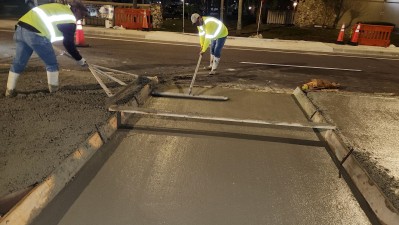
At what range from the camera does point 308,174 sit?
3.52 m

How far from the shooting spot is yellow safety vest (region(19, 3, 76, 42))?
14.6 ft

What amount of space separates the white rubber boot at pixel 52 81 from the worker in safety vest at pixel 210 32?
2472mm

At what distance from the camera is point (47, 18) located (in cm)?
446

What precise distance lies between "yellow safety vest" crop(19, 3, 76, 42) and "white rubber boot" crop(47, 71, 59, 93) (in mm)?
636

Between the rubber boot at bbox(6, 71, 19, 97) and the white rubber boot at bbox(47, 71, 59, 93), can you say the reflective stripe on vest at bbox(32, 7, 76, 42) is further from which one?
the rubber boot at bbox(6, 71, 19, 97)

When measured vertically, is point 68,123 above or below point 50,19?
below

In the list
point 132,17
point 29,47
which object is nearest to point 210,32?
point 29,47

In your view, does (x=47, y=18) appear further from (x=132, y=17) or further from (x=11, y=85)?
(x=132, y=17)

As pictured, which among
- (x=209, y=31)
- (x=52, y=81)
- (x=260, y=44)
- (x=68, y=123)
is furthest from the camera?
(x=260, y=44)

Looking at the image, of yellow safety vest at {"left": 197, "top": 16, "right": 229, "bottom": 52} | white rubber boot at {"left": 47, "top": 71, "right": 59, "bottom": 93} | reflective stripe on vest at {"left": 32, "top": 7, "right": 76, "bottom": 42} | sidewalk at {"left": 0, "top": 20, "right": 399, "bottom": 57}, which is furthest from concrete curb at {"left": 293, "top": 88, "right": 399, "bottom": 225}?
sidewalk at {"left": 0, "top": 20, "right": 399, "bottom": 57}

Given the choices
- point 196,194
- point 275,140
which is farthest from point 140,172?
point 275,140

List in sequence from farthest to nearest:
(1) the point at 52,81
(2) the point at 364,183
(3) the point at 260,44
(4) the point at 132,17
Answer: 1. (4) the point at 132,17
2. (3) the point at 260,44
3. (1) the point at 52,81
4. (2) the point at 364,183

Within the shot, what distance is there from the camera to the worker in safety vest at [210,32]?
21.4ft

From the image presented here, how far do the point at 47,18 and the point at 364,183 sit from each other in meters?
4.29
